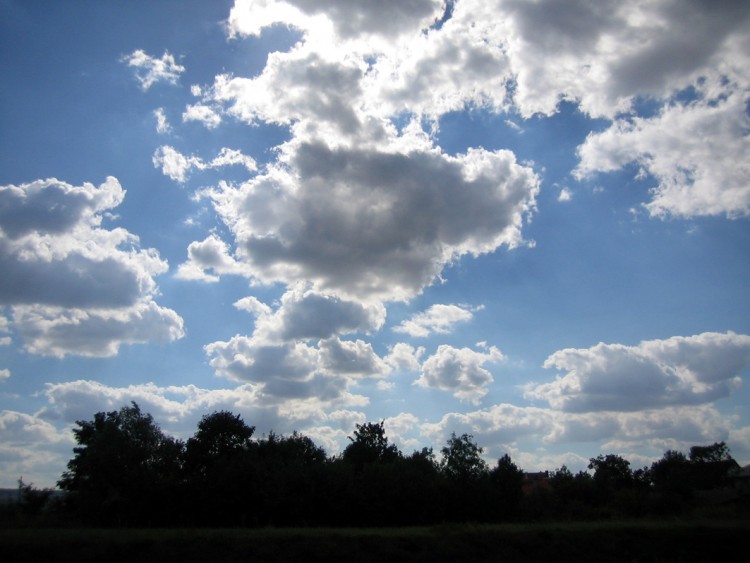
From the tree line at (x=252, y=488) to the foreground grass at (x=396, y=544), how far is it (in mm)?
11273

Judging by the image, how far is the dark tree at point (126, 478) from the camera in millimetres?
42281

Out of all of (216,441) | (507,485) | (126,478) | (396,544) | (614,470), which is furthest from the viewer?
(614,470)

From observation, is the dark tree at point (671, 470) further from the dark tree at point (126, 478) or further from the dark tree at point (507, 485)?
the dark tree at point (126, 478)

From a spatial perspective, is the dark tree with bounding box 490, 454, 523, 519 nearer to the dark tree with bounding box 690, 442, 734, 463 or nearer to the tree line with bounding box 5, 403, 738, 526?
the tree line with bounding box 5, 403, 738, 526

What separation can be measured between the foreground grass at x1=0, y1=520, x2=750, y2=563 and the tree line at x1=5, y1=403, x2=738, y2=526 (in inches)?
444

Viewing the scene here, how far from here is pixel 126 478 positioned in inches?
1676

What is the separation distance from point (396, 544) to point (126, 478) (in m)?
22.5

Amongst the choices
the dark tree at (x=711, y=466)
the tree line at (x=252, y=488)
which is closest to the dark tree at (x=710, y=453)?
the dark tree at (x=711, y=466)

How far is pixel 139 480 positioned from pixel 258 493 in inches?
340

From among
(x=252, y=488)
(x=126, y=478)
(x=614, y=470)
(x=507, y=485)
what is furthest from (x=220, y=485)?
(x=614, y=470)

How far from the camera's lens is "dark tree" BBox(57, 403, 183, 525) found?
139ft

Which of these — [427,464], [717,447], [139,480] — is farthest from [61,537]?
[717,447]

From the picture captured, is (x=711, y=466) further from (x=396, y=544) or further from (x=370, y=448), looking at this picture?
(x=396, y=544)

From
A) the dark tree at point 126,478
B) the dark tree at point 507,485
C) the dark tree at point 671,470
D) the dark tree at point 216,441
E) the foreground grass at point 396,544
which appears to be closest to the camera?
the foreground grass at point 396,544
